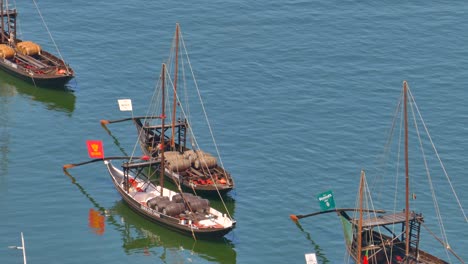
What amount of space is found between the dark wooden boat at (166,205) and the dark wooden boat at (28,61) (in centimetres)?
2523

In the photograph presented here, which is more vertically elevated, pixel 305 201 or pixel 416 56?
pixel 416 56

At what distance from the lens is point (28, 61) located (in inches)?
6102

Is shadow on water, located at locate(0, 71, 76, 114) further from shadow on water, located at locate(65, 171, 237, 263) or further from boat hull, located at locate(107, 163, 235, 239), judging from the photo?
shadow on water, located at locate(65, 171, 237, 263)

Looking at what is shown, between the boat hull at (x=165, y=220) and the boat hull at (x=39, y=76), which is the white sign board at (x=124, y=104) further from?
the boat hull at (x=39, y=76)

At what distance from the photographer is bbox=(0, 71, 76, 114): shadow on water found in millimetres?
149625

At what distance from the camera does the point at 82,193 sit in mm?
128625

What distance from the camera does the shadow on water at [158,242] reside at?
387ft

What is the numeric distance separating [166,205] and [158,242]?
359 centimetres

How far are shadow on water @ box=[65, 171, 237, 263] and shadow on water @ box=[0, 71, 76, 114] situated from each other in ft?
87.7

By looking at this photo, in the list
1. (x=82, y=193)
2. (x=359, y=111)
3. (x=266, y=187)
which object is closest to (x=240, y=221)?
(x=266, y=187)

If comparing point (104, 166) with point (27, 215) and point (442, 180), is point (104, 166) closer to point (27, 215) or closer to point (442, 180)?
point (27, 215)

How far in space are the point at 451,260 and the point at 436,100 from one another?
37.4 metres

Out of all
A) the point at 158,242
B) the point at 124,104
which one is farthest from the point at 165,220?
the point at 124,104

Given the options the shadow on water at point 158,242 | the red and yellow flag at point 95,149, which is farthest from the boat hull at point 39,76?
the shadow on water at point 158,242
